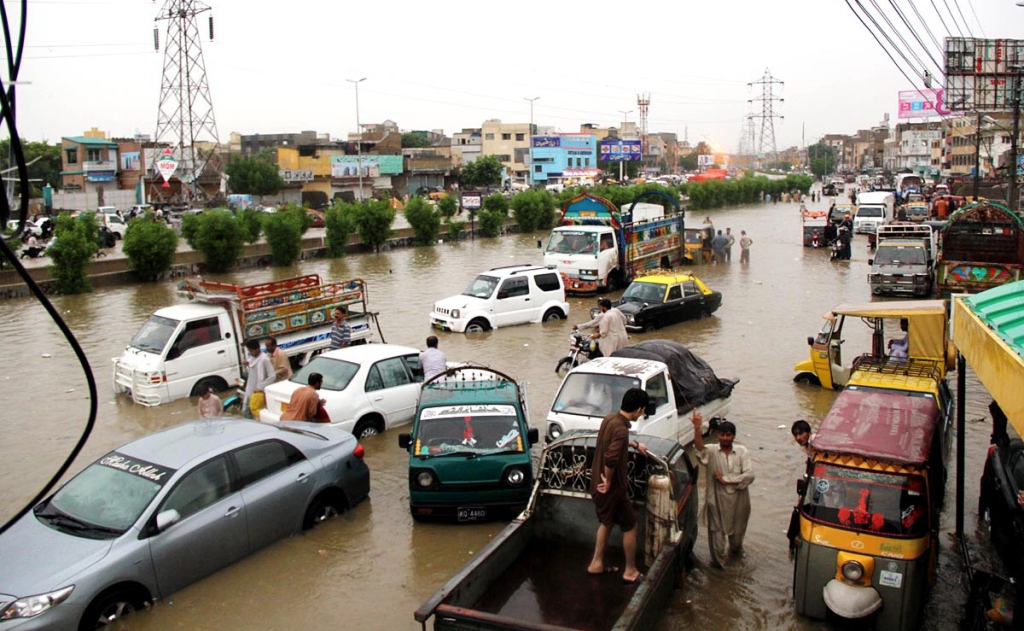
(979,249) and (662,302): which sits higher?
(979,249)

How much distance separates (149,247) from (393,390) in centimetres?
→ 2058

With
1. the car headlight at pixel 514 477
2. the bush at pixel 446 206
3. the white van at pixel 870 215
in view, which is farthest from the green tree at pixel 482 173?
the car headlight at pixel 514 477

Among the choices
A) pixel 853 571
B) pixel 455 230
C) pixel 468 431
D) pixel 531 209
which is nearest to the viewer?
pixel 853 571

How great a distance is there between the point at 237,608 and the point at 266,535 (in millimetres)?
1004

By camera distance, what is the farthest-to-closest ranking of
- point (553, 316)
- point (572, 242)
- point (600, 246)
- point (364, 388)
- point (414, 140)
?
point (414, 140) → point (572, 242) → point (600, 246) → point (553, 316) → point (364, 388)

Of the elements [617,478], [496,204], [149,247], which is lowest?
[617,478]

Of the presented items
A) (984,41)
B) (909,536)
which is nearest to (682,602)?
(909,536)

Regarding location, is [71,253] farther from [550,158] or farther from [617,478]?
[550,158]

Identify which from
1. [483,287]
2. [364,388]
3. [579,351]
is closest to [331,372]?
[364,388]

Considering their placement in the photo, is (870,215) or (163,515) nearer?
(163,515)

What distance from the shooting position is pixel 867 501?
6457mm

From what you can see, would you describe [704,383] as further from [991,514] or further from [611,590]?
[611,590]

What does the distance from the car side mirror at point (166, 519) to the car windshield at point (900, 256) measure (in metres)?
21.9

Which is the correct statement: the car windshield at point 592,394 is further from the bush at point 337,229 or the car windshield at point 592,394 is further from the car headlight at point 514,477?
the bush at point 337,229
